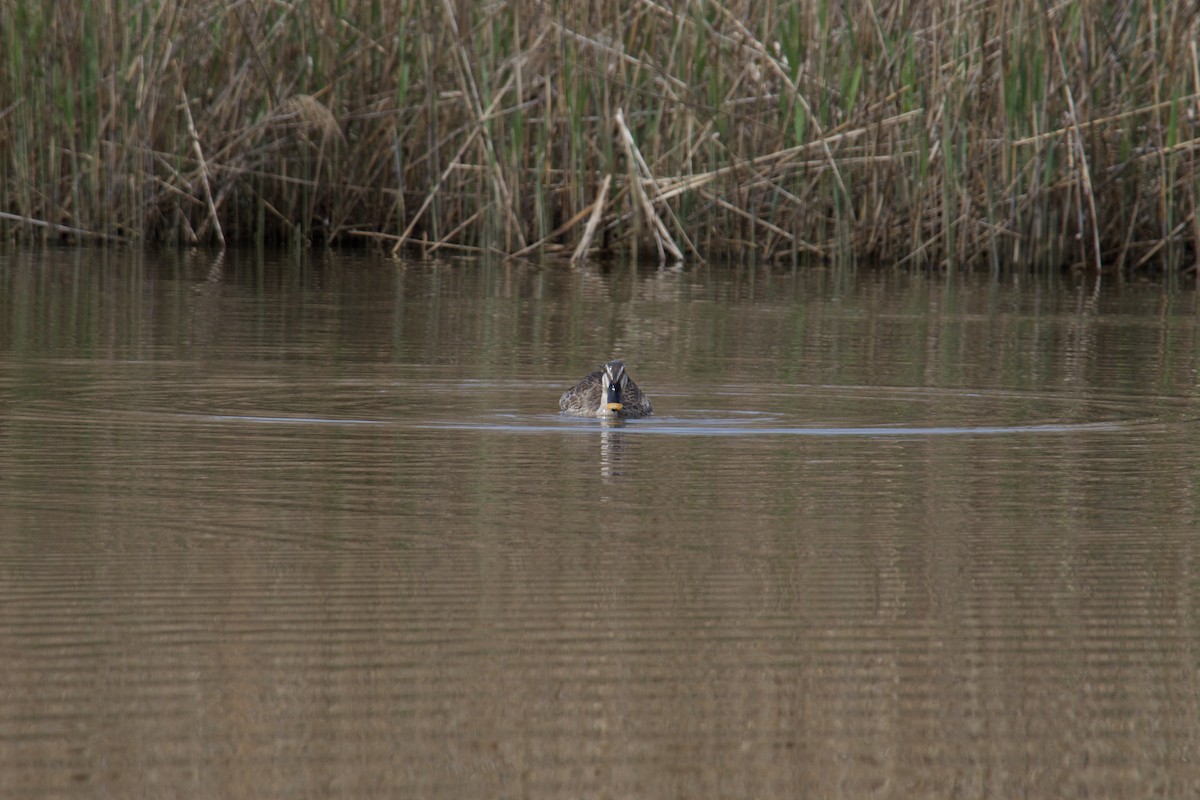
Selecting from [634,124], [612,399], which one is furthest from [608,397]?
[634,124]

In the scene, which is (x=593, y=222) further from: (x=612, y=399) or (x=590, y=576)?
(x=590, y=576)

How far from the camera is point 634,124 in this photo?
16.0 m

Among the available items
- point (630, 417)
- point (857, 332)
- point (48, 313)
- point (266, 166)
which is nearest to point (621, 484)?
point (630, 417)

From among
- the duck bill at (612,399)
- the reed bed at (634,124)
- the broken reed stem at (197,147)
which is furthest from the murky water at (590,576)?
the broken reed stem at (197,147)

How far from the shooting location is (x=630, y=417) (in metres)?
8.02

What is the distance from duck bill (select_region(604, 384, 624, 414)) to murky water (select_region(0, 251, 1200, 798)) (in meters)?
0.11

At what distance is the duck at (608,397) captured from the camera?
7.96 metres

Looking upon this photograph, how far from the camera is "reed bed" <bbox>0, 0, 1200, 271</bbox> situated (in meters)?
15.2

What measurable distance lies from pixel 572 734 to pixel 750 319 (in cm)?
896

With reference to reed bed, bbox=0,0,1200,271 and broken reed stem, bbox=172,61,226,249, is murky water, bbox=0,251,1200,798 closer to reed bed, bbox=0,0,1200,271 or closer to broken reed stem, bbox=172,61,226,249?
reed bed, bbox=0,0,1200,271

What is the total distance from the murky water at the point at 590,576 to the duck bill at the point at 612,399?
0.11 m

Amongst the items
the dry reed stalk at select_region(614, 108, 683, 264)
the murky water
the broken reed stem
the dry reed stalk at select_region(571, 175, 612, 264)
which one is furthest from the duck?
the broken reed stem

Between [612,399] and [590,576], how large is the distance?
11.3 feet

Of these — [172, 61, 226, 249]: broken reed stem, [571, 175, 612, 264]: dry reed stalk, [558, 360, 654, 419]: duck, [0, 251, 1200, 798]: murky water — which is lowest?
[0, 251, 1200, 798]: murky water
